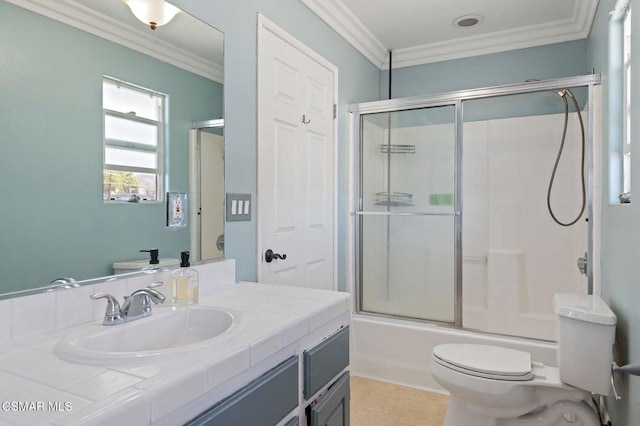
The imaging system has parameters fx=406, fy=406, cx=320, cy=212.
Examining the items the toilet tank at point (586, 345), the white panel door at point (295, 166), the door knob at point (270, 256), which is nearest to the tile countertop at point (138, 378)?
the door knob at point (270, 256)

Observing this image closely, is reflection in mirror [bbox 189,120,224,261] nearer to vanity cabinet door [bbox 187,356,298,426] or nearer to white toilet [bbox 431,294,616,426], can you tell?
vanity cabinet door [bbox 187,356,298,426]

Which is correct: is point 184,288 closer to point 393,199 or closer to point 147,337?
point 147,337

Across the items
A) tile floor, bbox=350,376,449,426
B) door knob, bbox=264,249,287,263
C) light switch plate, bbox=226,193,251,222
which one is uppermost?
light switch plate, bbox=226,193,251,222

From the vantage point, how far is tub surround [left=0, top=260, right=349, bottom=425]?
2.21 ft

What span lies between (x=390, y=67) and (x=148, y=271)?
2801mm

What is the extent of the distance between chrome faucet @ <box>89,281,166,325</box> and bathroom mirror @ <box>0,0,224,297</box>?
13 cm

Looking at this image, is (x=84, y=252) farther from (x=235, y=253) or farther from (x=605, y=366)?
(x=605, y=366)

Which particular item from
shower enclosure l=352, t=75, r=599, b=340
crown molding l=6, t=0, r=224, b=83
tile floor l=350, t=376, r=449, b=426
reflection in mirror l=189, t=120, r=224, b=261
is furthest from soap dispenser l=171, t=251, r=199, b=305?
shower enclosure l=352, t=75, r=599, b=340

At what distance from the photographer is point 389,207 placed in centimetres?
303

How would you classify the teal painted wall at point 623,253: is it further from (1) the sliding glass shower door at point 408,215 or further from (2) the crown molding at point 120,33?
(2) the crown molding at point 120,33

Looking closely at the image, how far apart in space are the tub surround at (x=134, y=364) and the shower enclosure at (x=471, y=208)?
1.61 meters

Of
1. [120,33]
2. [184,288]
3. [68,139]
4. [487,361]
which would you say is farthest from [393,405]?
[120,33]

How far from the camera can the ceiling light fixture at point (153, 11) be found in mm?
1370

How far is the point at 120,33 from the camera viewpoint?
1314mm
